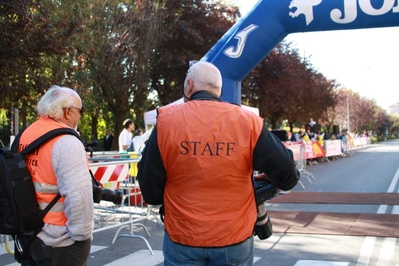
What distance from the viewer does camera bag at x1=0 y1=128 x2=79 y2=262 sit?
3.12 meters

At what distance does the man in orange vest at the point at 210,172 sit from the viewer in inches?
106

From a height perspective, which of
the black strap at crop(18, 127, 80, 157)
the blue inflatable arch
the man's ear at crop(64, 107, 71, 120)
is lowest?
the black strap at crop(18, 127, 80, 157)

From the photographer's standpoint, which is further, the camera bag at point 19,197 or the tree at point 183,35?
the tree at point 183,35

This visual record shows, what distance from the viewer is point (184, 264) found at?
8.95 ft

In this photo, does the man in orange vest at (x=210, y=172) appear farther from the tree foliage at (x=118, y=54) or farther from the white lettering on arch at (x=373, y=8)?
the tree foliage at (x=118, y=54)

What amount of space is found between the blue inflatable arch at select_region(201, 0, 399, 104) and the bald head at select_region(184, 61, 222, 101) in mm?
7428

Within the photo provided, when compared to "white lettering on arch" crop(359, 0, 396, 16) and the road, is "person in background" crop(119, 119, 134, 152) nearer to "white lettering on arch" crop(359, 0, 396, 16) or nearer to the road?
the road

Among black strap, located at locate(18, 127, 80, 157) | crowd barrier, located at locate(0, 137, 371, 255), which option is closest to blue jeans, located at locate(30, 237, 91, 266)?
black strap, located at locate(18, 127, 80, 157)

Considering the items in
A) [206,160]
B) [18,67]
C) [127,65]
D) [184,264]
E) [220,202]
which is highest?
[127,65]

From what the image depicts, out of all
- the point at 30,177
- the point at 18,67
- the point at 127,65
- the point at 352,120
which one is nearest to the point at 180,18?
the point at 127,65

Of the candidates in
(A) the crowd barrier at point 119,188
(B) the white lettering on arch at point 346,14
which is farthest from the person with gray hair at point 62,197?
(B) the white lettering on arch at point 346,14

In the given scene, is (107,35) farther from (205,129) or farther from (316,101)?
(316,101)

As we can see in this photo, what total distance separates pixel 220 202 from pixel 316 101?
121ft

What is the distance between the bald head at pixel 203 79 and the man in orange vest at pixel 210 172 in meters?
0.12
